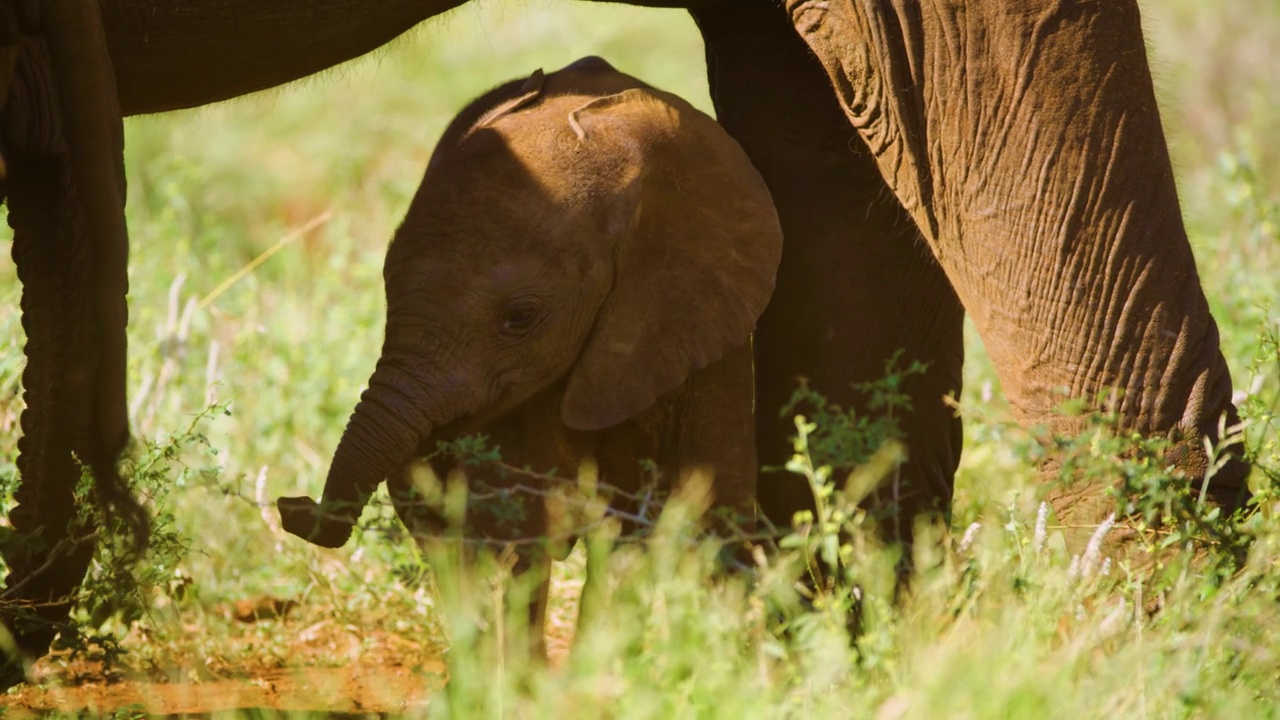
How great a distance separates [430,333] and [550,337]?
0.22 m

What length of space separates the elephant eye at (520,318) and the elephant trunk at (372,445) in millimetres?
188

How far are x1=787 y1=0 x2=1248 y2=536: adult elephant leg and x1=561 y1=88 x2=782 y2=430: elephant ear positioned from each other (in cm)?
45

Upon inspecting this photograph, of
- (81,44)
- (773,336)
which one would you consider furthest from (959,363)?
(81,44)

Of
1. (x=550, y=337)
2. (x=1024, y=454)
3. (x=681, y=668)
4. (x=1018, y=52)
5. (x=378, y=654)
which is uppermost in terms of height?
(x=1018, y=52)

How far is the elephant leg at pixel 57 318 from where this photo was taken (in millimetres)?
2873

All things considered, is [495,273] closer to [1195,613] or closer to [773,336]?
[773,336]

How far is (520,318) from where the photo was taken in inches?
130

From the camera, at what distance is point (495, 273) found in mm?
3277

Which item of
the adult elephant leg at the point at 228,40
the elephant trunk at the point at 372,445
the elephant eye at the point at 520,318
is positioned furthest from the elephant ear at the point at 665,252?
the adult elephant leg at the point at 228,40

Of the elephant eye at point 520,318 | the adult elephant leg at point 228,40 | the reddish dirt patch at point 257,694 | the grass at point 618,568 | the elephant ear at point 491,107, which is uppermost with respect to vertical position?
the adult elephant leg at point 228,40

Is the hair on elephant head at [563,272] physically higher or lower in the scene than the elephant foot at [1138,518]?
higher

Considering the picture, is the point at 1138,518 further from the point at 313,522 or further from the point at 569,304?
the point at 313,522

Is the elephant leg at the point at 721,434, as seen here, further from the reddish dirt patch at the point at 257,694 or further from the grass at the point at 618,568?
the reddish dirt patch at the point at 257,694

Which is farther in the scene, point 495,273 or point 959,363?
point 959,363
